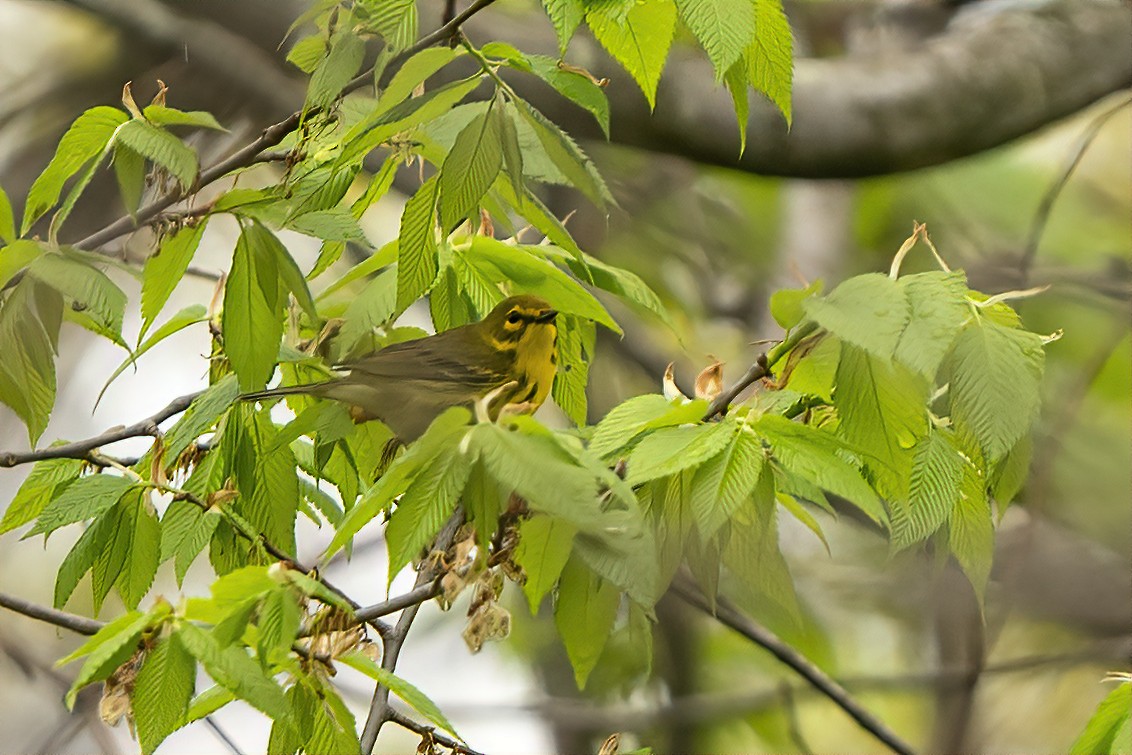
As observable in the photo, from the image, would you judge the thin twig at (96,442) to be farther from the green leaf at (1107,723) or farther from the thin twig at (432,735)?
the green leaf at (1107,723)

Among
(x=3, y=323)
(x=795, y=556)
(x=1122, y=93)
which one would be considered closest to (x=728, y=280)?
(x=795, y=556)

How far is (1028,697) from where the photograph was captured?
2293 mm

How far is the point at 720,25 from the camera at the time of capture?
0.56m

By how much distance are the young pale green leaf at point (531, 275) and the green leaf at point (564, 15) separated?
26 centimetres

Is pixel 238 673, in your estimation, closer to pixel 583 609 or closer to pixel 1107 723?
pixel 583 609

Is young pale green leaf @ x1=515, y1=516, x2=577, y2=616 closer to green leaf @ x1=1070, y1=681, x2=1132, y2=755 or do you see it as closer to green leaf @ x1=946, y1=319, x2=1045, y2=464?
green leaf @ x1=946, y1=319, x2=1045, y2=464

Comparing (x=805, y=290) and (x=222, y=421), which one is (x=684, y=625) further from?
(x=805, y=290)

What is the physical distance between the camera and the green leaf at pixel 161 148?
0.63 meters

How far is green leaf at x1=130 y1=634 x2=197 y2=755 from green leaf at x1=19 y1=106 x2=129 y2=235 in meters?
0.28

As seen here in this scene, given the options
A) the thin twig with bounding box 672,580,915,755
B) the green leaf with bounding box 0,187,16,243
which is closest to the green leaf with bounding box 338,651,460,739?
the green leaf with bounding box 0,187,16,243

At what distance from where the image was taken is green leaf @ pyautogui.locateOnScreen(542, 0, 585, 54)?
550mm

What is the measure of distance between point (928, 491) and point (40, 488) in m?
0.63

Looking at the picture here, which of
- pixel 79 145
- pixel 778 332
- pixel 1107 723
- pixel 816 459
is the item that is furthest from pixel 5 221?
pixel 778 332

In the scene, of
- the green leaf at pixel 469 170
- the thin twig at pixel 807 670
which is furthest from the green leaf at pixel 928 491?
the thin twig at pixel 807 670
